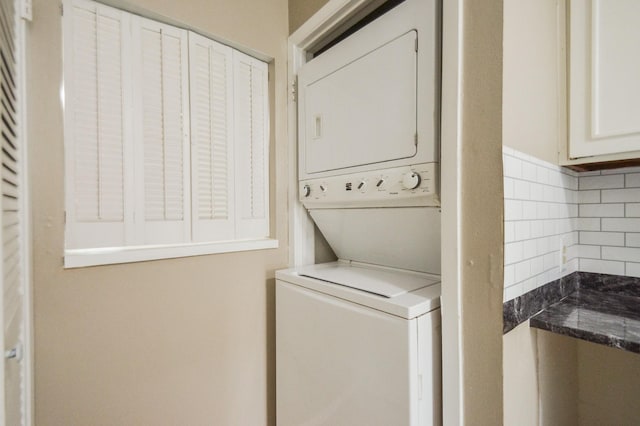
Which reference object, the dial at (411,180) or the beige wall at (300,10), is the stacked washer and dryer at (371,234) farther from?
the beige wall at (300,10)

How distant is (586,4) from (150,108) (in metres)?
2.08

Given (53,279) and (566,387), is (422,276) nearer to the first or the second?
(566,387)

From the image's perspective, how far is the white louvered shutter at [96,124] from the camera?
1.29m

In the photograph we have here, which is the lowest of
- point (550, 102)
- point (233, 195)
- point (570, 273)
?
point (570, 273)

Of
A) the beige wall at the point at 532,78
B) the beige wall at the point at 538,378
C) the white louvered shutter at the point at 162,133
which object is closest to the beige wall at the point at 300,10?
the white louvered shutter at the point at 162,133

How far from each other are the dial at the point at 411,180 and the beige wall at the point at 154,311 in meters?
0.90

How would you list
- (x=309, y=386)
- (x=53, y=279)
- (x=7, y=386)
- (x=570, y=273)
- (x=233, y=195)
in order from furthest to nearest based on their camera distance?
(x=233, y=195) → (x=570, y=273) → (x=309, y=386) → (x=53, y=279) → (x=7, y=386)

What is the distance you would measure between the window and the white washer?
0.54 meters

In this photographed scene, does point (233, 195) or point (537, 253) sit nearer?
point (537, 253)

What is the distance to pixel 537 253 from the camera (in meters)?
1.25

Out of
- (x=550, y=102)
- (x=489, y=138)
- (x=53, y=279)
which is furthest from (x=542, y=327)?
(x=53, y=279)

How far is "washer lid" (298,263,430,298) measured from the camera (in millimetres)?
1267

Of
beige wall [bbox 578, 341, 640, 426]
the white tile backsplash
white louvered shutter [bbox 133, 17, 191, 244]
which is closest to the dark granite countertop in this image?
the white tile backsplash

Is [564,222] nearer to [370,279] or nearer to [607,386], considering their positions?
[607,386]
